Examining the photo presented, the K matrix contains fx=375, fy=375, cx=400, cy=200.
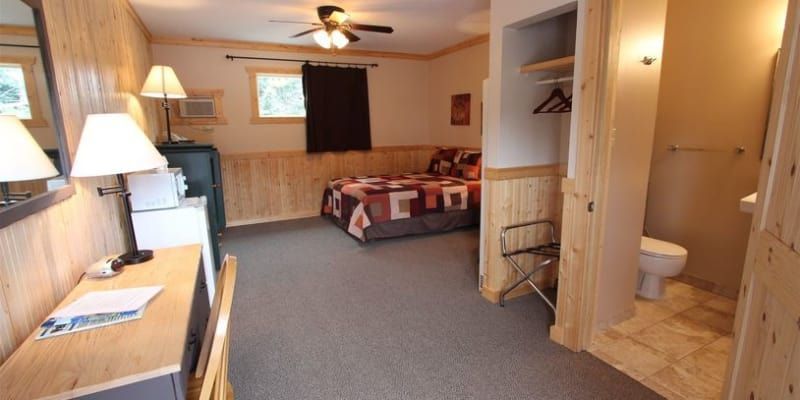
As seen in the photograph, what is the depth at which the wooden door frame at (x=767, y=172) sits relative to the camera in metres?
0.96

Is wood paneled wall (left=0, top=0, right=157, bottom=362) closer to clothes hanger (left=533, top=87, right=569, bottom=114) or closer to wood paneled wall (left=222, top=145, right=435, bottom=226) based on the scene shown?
wood paneled wall (left=222, top=145, right=435, bottom=226)

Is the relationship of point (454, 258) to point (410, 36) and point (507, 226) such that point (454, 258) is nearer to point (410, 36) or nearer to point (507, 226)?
point (507, 226)

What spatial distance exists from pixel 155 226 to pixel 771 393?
2862mm

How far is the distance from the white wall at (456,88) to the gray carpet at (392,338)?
7.53 ft

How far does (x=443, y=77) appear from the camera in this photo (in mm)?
5836

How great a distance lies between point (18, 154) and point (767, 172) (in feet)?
7.04

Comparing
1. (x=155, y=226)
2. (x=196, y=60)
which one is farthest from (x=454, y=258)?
(x=196, y=60)

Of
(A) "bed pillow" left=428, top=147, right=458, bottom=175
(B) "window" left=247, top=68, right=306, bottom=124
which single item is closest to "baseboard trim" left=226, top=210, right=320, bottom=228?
(B) "window" left=247, top=68, right=306, bottom=124

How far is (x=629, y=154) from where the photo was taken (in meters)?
2.19

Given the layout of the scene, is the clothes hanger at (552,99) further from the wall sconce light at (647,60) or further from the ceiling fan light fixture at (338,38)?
the ceiling fan light fixture at (338,38)

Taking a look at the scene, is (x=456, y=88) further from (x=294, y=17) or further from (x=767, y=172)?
(x=767, y=172)

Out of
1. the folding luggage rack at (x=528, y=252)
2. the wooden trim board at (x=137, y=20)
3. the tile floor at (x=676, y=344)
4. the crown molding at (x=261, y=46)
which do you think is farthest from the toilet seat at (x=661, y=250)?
the wooden trim board at (x=137, y=20)

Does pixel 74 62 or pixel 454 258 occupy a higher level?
pixel 74 62

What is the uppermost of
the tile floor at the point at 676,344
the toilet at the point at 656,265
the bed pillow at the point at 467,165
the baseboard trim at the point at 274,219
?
the bed pillow at the point at 467,165
